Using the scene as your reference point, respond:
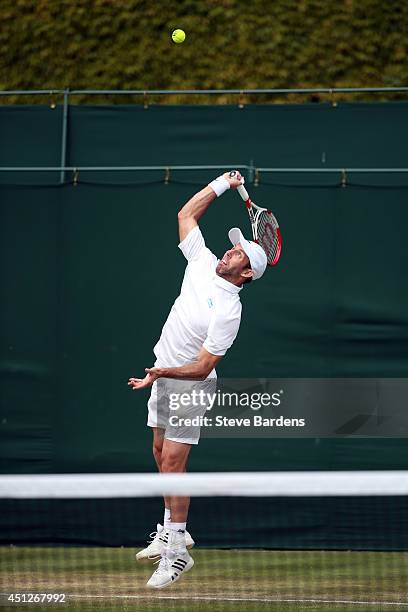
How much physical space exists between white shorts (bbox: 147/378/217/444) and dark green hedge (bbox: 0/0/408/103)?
3897 mm

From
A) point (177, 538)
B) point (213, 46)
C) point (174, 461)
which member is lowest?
point (177, 538)

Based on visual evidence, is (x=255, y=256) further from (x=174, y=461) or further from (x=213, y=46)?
(x=213, y=46)

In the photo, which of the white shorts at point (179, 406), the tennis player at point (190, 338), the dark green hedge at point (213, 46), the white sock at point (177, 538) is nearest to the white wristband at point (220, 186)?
the tennis player at point (190, 338)

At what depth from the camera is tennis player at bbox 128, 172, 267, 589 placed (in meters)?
6.15

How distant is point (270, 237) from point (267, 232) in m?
0.03

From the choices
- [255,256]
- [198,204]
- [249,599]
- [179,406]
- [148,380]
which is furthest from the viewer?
[198,204]

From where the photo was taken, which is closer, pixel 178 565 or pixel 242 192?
pixel 178 565

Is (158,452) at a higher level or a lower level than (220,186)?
lower

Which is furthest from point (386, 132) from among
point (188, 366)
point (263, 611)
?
point (263, 611)

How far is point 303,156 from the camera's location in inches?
329

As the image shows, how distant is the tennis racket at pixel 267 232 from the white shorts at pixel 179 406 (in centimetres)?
80

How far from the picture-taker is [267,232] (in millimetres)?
6809

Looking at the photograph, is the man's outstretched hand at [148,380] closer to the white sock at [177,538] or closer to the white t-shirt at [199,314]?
the white t-shirt at [199,314]

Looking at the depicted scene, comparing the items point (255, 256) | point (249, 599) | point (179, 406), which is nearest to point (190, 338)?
point (179, 406)
